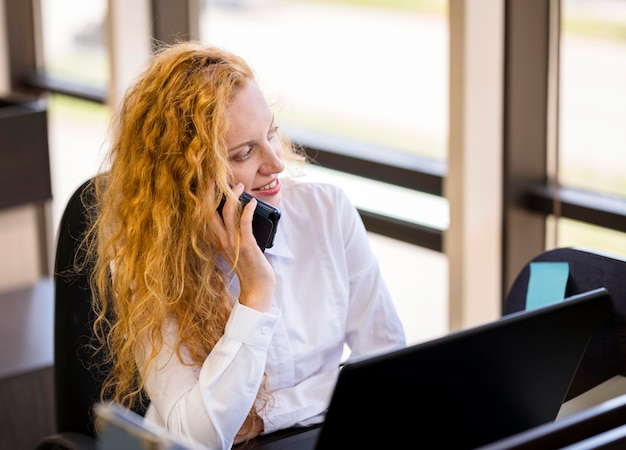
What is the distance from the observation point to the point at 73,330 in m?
1.87

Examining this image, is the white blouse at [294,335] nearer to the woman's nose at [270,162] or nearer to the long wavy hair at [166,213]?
the long wavy hair at [166,213]

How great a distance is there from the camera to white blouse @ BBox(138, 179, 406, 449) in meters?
1.69

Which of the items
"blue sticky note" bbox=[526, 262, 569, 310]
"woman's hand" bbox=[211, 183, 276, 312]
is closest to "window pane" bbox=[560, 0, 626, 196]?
"blue sticky note" bbox=[526, 262, 569, 310]

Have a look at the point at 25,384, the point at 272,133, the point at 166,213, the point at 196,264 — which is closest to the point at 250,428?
the point at 196,264

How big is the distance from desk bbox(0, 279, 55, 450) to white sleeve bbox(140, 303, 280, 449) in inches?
43.2

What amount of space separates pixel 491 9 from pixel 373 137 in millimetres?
763

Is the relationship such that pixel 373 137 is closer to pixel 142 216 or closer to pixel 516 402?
pixel 142 216

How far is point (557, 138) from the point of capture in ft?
8.66

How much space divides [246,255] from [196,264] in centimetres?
11

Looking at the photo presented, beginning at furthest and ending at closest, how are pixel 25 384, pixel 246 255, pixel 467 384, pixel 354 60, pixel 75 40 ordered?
1. pixel 75 40
2. pixel 354 60
3. pixel 25 384
4. pixel 246 255
5. pixel 467 384

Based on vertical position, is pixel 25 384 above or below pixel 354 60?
below

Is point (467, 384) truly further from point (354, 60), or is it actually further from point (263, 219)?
point (354, 60)

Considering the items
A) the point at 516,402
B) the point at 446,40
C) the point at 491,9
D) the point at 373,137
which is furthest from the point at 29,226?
the point at 516,402

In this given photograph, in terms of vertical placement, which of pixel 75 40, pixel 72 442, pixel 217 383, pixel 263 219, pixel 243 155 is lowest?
pixel 72 442
